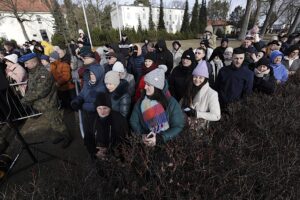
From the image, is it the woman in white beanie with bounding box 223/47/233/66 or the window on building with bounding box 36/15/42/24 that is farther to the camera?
the window on building with bounding box 36/15/42/24

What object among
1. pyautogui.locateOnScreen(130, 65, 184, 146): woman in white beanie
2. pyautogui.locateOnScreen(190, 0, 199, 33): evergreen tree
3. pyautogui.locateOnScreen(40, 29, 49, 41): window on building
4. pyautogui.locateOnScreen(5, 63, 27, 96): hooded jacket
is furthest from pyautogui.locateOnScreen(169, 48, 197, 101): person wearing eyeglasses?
pyautogui.locateOnScreen(40, 29, 49, 41): window on building

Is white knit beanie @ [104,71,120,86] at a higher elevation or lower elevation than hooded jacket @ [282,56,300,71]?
higher

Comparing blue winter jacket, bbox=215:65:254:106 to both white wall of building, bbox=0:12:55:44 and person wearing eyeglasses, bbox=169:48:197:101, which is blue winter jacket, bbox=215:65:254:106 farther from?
white wall of building, bbox=0:12:55:44

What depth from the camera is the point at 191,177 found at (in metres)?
1.60

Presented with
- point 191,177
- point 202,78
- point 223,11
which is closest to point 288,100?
point 202,78

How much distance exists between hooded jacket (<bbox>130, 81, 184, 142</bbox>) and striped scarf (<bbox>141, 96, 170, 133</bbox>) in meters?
0.07

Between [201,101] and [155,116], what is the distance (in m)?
0.78

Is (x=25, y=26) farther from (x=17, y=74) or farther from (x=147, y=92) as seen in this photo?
(x=147, y=92)

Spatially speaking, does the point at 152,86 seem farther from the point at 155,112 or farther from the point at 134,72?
the point at 134,72

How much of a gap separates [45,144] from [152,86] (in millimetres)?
3379

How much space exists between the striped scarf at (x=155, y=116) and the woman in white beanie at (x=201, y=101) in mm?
341

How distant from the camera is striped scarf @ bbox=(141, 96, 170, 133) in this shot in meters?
2.35

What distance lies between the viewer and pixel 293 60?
472 centimetres

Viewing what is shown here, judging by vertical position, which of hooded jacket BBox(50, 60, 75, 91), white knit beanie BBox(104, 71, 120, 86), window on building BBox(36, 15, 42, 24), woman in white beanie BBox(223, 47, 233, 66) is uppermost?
window on building BBox(36, 15, 42, 24)
